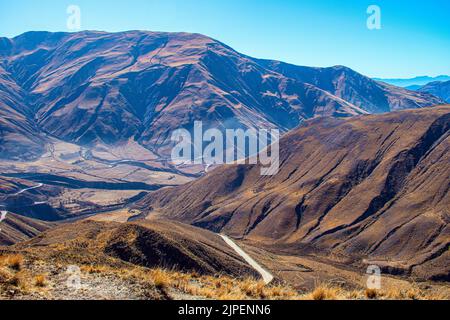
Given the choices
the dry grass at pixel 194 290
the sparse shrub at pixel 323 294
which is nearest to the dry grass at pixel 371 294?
the dry grass at pixel 194 290

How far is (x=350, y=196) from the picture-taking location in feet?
223

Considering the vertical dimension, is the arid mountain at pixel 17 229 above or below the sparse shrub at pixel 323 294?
below

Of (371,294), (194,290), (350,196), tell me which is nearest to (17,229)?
(350,196)

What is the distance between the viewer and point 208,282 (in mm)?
15891

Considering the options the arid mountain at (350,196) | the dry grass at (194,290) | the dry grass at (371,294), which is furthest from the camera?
the arid mountain at (350,196)

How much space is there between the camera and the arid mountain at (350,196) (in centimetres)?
5366

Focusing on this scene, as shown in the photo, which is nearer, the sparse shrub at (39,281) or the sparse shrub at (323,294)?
the sparse shrub at (323,294)

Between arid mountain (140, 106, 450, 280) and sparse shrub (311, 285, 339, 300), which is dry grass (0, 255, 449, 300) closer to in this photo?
sparse shrub (311, 285, 339, 300)

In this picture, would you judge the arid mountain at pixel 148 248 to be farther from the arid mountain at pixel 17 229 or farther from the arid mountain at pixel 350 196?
the arid mountain at pixel 17 229
